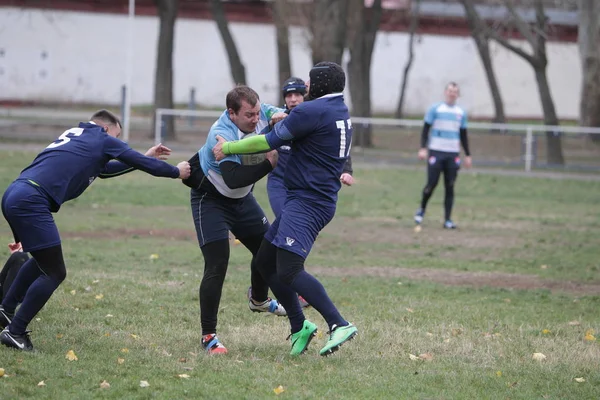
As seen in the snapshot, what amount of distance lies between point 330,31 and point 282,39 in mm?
4136

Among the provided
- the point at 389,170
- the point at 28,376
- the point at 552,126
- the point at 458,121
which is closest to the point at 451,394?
the point at 28,376

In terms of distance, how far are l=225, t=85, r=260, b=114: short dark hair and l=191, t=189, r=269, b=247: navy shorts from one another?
2.32ft

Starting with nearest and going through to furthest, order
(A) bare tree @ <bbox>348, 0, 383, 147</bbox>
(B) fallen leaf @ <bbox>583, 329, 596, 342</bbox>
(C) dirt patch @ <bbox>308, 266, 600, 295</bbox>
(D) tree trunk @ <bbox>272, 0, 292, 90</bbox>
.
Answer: (B) fallen leaf @ <bbox>583, 329, 596, 342</bbox> < (C) dirt patch @ <bbox>308, 266, 600, 295</bbox> < (D) tree trunk @ <bbox>272, 0, 292, 90</bbox> < (A) bare tree @ <bbox>348, 0, 383, 147</bbox>

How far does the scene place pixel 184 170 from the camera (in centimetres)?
722

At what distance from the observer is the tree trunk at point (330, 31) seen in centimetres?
2838

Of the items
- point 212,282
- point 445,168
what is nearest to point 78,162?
point 212,282

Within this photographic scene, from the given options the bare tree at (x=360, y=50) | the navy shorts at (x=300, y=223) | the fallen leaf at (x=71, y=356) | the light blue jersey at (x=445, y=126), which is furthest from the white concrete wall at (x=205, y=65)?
the fallen leaf at (x=71, y=356)

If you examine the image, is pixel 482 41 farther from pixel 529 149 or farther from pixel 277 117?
pixel 277 117

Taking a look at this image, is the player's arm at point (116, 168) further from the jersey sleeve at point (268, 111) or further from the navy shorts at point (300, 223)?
the navy shorts at point (300, 223)

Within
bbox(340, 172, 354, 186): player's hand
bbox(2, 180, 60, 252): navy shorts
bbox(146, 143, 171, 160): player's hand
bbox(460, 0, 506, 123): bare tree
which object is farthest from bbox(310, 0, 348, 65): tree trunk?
bbox(2, 180, 60, 252): navy shorts

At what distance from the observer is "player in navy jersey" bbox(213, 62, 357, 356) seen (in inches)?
270

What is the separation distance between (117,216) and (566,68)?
124ft

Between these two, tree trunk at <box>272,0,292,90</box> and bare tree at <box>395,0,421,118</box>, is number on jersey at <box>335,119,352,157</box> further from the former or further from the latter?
bare tree at <box>395,0,421,118</box>

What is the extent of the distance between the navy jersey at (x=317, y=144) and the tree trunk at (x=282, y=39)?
25.2 m
